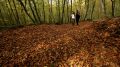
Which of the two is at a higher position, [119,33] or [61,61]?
[119,33]

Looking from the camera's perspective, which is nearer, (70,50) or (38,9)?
(70,50)

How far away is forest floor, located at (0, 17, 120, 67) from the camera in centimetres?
798

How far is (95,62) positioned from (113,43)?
1.96m

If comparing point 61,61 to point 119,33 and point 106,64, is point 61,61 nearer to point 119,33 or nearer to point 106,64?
point 106,64

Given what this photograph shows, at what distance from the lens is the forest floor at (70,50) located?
7.98m

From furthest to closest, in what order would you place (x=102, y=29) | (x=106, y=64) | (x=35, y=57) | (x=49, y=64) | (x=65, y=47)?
(x=102, y=29)
(x=65, y=47)
(x=35, y=57)
(x=49, y=64)
(x=106, y=64)

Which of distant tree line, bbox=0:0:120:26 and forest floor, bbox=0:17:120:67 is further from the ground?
distant tree line, bbox=0:0:120:26

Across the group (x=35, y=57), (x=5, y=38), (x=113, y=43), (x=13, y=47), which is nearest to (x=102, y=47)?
(x=113, y=43)

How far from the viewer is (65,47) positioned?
9.48 meters

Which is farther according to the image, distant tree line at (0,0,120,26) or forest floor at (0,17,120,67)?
distant tree line at (0,0,120,26)

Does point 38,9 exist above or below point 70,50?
above

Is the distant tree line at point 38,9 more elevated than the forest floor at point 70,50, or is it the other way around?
the distant tree line at point 38,9

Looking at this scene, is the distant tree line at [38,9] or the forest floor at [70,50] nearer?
the forest floor at [70,50]

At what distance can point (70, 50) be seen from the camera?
9070 millimetres
